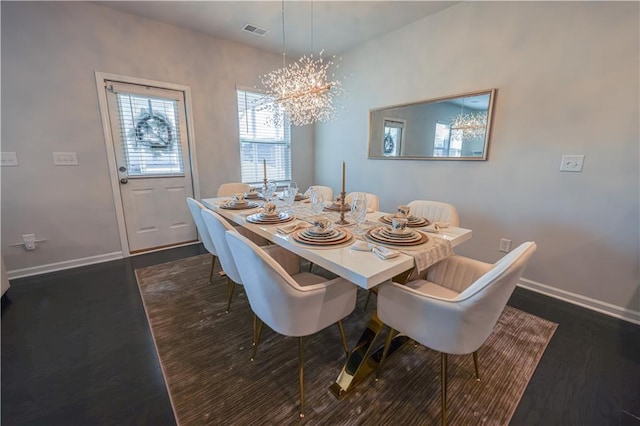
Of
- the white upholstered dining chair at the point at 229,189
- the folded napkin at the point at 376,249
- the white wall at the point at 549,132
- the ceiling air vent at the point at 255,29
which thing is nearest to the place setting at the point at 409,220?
the folded napkin at the point at 376,249

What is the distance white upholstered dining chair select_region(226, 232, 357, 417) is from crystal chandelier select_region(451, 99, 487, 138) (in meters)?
2.14

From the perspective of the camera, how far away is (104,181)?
9.48 ft

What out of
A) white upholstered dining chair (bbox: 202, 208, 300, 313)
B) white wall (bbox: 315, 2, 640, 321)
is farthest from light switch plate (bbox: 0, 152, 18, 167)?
white wall (bbox: 315, 2, 640, 321)

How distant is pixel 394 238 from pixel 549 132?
184cm

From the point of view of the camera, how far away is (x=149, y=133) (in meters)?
3.10

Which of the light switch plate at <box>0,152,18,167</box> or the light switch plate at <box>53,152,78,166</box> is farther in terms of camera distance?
the light switch plate at <box>53,152,78,166</box>

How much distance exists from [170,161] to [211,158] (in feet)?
1.60

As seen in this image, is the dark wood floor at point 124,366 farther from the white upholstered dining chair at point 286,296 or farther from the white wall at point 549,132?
the white upholstered dining chair at point 286,296

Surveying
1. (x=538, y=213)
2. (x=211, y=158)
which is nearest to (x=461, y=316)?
(x=538, y=213)

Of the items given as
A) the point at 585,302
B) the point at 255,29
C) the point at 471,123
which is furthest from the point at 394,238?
the point at 255,29

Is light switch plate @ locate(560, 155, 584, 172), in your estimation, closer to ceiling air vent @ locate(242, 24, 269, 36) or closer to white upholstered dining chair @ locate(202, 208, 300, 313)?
white upholstered dining chair @ locate(202, 208, 300, 313)

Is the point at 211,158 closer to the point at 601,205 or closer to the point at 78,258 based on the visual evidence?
the point at 78,258

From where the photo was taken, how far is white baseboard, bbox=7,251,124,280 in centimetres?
257

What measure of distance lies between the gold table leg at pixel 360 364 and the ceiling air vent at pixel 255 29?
332 cm
